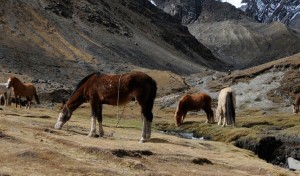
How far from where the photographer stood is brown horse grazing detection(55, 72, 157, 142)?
2212cm

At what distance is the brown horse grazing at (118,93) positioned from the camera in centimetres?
2212

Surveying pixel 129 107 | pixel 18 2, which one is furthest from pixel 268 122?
pixel 18 2

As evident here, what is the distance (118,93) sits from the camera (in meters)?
22.6

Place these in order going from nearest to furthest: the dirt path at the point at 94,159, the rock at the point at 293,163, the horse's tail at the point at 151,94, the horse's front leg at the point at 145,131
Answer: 1. the dirt path at the point at 94,159
2. the horse's front leg at the point at 145,131
3. the horse's tail at the point at 151,94
4. the rock at the point at 293,163

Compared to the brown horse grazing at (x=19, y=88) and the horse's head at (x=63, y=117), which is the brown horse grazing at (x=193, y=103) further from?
the horse's head at (x=63, y=117)

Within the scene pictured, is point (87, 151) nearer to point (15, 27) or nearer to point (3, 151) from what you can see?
point (3, 151)

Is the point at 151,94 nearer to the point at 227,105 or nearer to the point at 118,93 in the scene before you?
the point at 118,93

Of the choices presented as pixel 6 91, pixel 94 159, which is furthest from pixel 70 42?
pixel 94 159

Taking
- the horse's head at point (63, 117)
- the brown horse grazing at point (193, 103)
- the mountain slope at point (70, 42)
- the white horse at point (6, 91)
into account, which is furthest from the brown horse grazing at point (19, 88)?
the mountain slope at point (70, 42)

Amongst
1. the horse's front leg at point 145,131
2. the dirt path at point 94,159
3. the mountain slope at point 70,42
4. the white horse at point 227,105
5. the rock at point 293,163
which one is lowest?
the rock at point 293,163

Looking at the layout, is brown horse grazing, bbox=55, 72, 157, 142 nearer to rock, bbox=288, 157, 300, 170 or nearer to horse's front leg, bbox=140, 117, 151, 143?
horse's front leg, bbox=140, 117, 151, 143

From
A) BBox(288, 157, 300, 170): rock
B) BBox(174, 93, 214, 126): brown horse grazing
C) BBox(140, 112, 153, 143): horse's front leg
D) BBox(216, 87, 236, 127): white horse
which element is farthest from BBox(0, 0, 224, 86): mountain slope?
BBox(140, 112, 153, 143): horse's front leg

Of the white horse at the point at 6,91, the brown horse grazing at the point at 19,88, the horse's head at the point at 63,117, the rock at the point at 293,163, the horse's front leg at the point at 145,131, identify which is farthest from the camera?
the white horse at the point at 6,91

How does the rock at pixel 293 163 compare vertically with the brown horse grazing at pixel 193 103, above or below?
below
